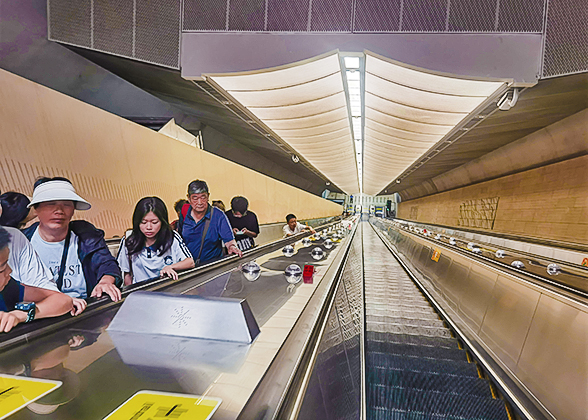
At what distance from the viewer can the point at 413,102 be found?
9336mm

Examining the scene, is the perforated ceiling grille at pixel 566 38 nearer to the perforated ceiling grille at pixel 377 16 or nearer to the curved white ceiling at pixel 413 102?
the curved white ceiling at pixel 413 102

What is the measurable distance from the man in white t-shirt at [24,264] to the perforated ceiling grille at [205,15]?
23.1ft

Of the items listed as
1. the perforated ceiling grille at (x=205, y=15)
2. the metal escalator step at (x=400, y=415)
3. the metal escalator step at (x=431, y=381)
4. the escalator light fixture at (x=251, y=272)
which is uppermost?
the perforated ceiling grille at (x=205, y=15)

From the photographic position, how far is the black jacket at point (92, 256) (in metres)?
2.55

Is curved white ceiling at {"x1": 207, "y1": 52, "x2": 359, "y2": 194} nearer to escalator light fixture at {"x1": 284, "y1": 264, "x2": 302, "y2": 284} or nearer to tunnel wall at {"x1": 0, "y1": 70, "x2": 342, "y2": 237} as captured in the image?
tunnel wall at {"x1": 0, "y1": 70, "x2": 342, "y2": 237}

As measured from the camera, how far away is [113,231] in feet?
17.7

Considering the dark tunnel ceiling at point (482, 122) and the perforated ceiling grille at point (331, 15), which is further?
the dark tunnel ceiling at point (482, 122)

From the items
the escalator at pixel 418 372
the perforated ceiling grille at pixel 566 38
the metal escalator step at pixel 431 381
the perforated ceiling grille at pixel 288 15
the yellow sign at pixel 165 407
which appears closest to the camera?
the yellow sign at pixel 165 407

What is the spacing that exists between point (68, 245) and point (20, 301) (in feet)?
2.58

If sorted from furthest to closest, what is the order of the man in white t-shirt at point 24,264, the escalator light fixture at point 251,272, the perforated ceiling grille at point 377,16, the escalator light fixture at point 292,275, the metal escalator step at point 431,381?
1. the perforated ceiling grille at point 377,16
2. the escalator light fixture at point 251,272
3. the escalator light fixture at point 292,275
4. the metal escalator step at point 431,381
5. the man in white t-shirt at point 24,264

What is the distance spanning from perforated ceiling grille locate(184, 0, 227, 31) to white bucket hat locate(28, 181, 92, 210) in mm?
6330

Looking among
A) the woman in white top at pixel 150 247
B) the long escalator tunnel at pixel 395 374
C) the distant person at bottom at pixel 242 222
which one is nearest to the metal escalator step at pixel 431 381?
the long escalator tunnel at pixel 395 374

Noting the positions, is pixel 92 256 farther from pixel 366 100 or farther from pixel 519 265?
pixel 366 100

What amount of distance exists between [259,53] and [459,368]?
6.48 metres
